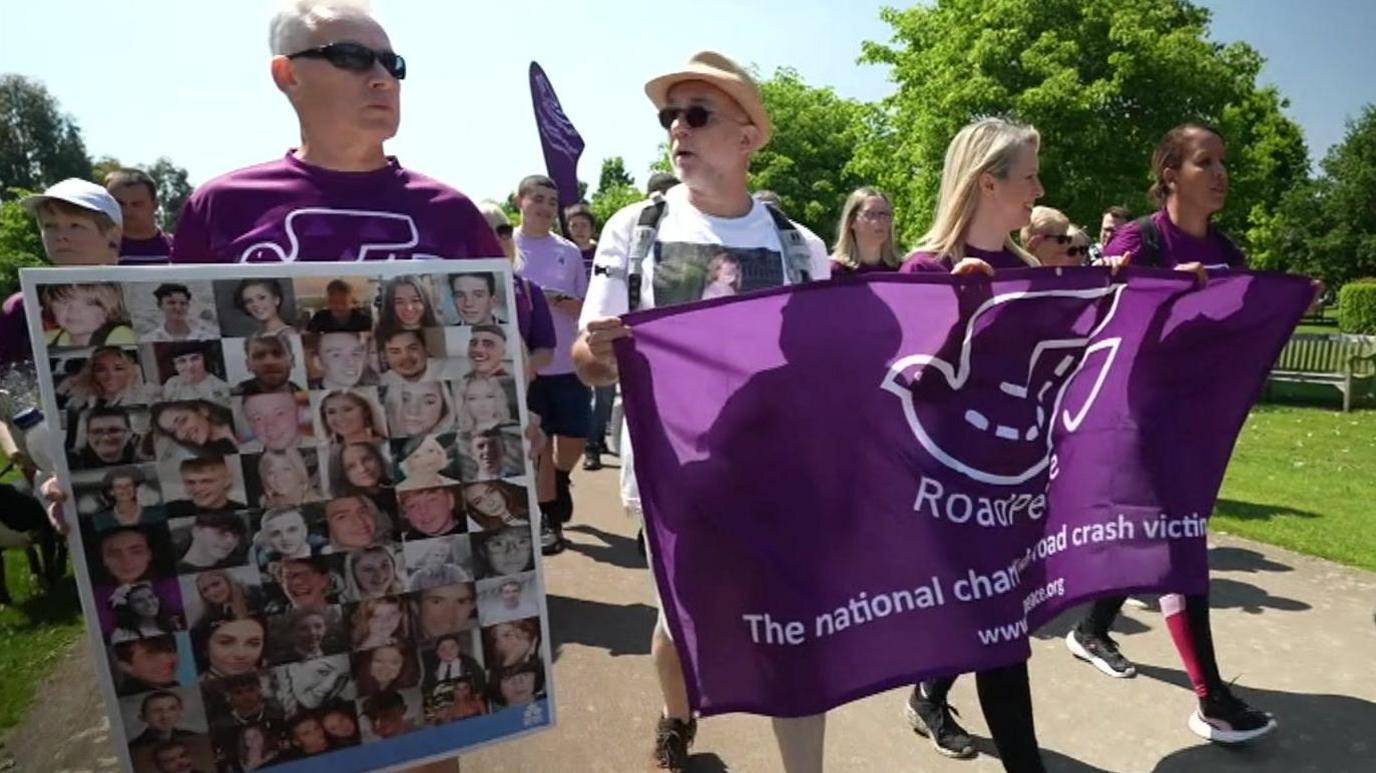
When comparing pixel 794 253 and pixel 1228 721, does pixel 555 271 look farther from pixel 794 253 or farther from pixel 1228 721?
pixel 1228 721

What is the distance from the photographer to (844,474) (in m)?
2.27

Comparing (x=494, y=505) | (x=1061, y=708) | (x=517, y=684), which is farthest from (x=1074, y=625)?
(x=494, y=505)

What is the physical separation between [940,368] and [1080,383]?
85 cm

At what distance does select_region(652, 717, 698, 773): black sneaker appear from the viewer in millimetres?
2955

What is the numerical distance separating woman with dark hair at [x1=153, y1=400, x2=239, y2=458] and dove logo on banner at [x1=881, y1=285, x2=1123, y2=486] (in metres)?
1.57

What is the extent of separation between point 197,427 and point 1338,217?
189 ft

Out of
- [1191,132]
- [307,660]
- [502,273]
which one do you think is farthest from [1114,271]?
[307,660]

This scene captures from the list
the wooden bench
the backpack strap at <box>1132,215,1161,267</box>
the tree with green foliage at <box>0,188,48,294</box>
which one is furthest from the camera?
the tree with green foliage at <box>0,188,48,294</box>

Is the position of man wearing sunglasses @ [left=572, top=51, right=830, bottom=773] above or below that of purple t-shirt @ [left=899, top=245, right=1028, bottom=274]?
above

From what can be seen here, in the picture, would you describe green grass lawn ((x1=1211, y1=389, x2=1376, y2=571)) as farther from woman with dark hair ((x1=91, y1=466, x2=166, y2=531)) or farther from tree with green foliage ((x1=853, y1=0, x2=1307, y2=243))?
tree with green foliage ((x1=853, y1=0, x2=1307, y2=243))

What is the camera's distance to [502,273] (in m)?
1.75

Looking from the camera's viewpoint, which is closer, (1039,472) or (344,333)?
(344,333)

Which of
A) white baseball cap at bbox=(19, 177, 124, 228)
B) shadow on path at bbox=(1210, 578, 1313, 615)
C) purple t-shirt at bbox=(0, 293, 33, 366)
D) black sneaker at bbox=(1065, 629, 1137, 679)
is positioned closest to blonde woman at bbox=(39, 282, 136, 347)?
white baseball cap at bbox=(19, 177, 124, 228)

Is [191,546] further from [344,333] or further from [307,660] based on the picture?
[344,333]
